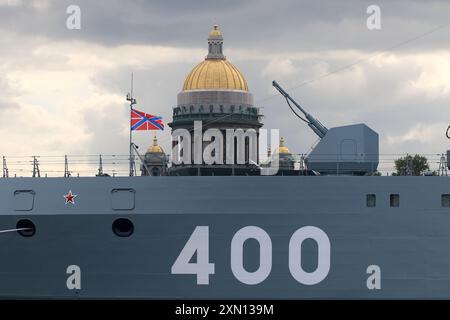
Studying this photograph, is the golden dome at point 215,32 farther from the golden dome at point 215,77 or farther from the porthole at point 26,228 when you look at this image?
the porthole at point 26,228

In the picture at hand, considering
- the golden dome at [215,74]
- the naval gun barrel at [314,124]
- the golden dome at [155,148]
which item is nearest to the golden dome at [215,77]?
the golden dome at [215,74]

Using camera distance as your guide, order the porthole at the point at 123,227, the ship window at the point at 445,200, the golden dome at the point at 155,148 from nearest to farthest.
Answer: the porthole at the point at 123,227 → the ship window at the point at 445,200 → the golden dome at the point at 155,148

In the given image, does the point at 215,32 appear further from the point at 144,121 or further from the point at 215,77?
the point at 144,121

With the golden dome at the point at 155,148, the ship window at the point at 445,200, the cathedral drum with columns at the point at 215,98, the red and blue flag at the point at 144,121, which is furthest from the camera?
the golden dome at the point at 155,148

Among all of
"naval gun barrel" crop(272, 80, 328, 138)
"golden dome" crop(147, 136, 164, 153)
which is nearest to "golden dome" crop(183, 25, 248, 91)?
"golden dome" crop(147, 136, 164, 153)

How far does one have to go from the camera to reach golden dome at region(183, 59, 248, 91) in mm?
91938

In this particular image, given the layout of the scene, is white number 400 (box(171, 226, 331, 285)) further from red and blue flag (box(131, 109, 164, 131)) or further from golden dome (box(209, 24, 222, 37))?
golden dome (box(209, 24, 222, 37))

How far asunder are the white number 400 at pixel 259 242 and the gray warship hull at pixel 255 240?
7 cm

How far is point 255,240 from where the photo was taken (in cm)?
3581

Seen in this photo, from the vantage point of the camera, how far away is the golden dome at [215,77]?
9194 cm

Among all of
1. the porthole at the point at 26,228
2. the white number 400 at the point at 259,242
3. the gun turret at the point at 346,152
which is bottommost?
the white number 400 at the point at 259,242

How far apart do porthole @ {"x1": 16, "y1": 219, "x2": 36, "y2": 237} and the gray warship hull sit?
1.29 ft

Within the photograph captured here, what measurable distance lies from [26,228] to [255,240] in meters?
7.78
